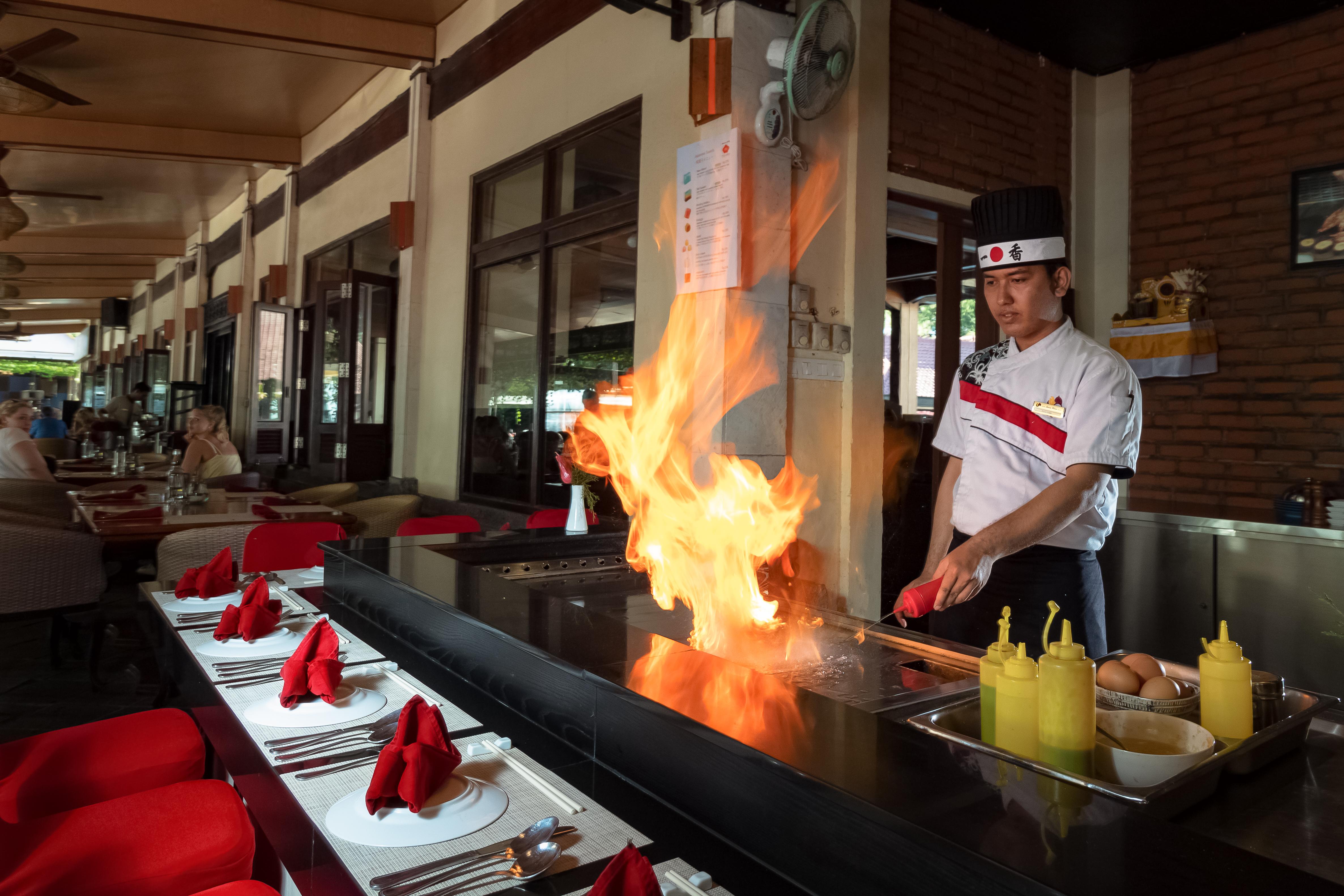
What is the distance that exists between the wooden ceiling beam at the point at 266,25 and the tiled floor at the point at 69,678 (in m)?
3.96

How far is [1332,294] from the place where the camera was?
4.07 m

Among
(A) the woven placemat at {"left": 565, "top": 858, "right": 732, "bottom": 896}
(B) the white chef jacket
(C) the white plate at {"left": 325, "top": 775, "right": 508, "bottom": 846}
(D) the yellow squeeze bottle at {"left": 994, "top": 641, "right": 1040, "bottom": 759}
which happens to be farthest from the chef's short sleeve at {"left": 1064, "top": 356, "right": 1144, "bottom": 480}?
(C) the white plate at {"left": 325, "top": 775, "right": 508, "bottom": 846}

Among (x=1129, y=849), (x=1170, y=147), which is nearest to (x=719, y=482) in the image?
(x=1129, y=849)

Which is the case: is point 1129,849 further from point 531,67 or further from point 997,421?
point 531,67

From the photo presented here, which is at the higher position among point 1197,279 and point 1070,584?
point 1197,279

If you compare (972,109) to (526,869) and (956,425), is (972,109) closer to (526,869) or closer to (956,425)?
(956,425)

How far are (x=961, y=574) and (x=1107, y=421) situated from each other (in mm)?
694

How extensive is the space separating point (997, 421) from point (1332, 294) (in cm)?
284

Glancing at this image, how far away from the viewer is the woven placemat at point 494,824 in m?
1.09

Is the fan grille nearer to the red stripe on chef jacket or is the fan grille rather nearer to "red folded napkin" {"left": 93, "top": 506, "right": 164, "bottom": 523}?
the red stripe on chef jacket

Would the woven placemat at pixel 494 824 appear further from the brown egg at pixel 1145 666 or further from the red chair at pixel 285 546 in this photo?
the red chair at pixel 285 546

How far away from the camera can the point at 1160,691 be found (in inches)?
56.1

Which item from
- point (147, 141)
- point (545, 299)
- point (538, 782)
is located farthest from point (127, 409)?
point (538, 782)

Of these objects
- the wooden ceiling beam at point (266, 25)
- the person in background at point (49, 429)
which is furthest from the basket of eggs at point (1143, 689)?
the person in background at point (49, 429)
